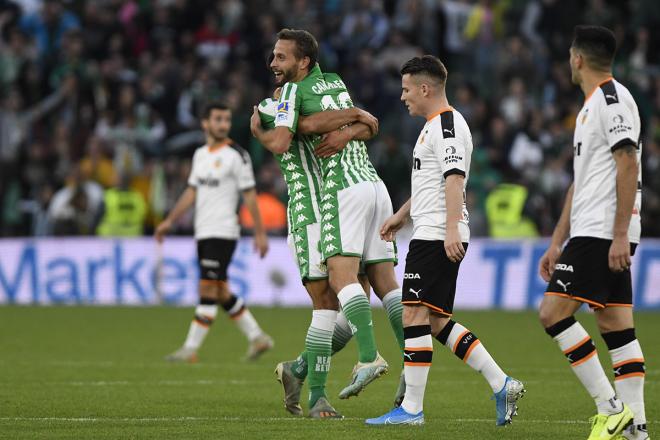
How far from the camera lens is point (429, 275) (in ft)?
26.5

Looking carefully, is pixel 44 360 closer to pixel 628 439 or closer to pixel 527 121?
pixel 628 439

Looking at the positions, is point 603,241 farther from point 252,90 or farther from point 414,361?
point 252,90

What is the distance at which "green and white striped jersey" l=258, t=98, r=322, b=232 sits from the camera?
29.2 feet

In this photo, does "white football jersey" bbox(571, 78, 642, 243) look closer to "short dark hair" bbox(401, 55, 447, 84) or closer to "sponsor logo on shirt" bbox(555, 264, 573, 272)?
"sponsor logo on shirt" bbox(555, 264, 573, 272)

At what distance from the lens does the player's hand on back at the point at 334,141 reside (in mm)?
8812

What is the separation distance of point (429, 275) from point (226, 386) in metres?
3.39

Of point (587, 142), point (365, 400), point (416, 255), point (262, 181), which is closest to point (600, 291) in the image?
point (587, 142)

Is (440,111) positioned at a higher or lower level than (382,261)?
higher

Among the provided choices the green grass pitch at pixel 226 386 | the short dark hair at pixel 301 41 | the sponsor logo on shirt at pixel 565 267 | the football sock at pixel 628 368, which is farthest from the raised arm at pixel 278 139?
the football sock at pixel 628 368

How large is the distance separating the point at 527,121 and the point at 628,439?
1657 cm

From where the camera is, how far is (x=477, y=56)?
2534 cm

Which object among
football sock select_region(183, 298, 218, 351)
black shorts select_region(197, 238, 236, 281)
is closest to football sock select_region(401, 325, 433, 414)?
football sock select_region(183, 298, 218, 351)

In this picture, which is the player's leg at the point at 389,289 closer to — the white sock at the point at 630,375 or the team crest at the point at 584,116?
the white sock at the point at 630,375

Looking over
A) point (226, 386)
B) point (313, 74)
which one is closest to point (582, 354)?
point (313, 74)
